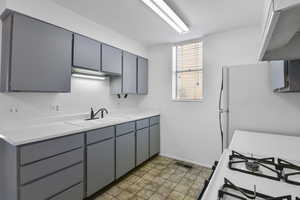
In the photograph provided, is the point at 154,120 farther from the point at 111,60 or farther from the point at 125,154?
the point at 111,60

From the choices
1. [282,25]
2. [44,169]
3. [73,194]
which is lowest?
[73,194]

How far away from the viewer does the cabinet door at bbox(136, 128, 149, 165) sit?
278 centimetres

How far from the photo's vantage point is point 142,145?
2.89 meters

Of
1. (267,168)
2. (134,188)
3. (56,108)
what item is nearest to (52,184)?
(56,108)

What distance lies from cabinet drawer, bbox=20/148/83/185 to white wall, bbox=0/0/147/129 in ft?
2.36

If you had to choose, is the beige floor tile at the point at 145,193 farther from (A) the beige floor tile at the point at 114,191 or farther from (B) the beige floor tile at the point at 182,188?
(B) the beige floor tile at the point at 182,188

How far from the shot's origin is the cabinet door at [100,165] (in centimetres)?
192

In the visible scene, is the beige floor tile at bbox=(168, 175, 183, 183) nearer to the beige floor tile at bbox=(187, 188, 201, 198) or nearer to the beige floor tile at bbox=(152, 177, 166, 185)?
the beige floor tile at bbox=(152, 177, 166, 185)

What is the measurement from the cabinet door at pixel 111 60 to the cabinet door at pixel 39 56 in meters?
0.56

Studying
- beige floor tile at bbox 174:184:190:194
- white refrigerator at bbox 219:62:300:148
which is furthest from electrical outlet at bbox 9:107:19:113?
white refrigerator at bbox 219:62:300:148

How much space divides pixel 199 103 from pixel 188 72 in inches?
28.1

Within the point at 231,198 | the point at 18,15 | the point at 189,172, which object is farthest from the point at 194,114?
the point at 18,15

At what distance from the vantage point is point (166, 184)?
2.36 m

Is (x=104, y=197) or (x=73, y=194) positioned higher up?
(x=73, y=194)
